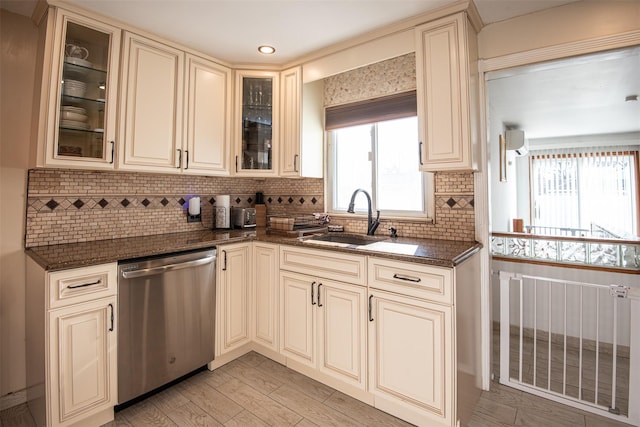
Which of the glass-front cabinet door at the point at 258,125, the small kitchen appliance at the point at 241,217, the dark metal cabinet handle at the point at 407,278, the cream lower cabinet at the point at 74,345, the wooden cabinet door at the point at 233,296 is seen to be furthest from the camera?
the small kitchen appliance at the point at 241,217

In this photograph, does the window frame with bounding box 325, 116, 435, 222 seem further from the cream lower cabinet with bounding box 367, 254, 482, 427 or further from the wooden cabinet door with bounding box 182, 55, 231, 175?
the wooden cabinet door with bounding box 182, 55, 231, 175

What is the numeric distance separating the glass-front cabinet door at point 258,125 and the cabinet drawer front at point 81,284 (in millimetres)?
1371

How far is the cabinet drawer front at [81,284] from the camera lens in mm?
1552

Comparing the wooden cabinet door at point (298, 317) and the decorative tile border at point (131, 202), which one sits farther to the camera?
the wooden cabinet door at point (298, 317)

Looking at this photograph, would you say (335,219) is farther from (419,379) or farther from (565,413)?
(565,413)

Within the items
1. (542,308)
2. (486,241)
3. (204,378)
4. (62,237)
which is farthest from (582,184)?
(62,237)

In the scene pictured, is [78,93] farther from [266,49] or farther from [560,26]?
[560,26]

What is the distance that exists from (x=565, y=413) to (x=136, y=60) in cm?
350

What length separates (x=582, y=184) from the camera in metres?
6.08

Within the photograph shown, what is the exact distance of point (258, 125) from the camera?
2.85 meters

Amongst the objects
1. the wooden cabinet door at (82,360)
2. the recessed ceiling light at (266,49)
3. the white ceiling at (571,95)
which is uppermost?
the white ceiling at (571,95)

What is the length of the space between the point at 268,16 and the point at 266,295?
6.31ft

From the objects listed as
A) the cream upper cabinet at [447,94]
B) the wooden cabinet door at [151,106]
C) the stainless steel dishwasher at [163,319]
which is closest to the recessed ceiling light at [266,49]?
the wooden cabinet door at [151,106]

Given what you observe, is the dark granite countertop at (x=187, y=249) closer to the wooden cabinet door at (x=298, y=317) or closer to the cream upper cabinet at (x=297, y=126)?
the wooden cabinet door at (x=298, y=317)
